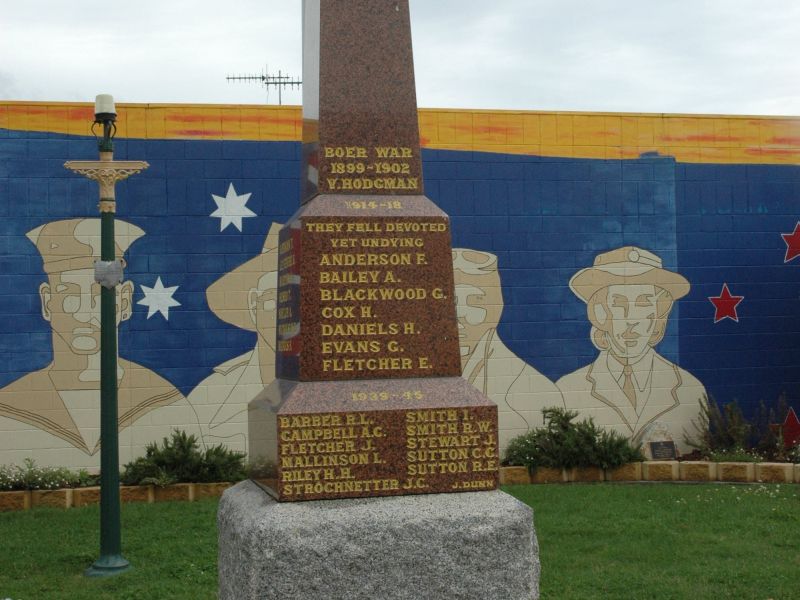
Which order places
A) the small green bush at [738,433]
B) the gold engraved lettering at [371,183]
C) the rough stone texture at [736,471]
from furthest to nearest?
the small green bush at [738,433]
the rough stone texture at [736,471]
the gold engraved lettering at [371,183]


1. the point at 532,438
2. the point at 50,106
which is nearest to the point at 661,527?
the point at 532,438

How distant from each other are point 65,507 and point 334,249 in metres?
6.80

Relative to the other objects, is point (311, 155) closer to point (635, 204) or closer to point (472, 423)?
point (472, 423)

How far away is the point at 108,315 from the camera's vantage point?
28.6 ft

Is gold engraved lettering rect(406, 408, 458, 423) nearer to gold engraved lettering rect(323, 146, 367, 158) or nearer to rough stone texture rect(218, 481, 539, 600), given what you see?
rough stone texture rect(218, 481, 539, 600)

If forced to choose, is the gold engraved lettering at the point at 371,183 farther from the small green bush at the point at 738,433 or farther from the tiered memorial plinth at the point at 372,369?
the small green bush at the point at 738,433

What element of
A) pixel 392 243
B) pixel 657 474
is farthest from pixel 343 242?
pixel 657 474

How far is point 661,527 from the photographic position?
9.44 meters

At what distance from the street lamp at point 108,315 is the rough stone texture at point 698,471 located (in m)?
6.74

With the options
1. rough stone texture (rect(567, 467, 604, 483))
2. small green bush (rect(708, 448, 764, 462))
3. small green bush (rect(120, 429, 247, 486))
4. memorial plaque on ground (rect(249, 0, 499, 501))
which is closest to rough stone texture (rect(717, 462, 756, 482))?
small green bush (rect(708, 448, 764, 462))

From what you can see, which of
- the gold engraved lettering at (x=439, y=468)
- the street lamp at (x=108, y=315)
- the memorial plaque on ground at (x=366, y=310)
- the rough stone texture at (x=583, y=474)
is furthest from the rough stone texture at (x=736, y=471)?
the gold engraved lettering at (x=439, y=468)

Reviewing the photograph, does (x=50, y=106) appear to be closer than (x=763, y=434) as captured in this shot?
Yes

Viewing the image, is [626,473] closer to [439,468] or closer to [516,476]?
[516,476]

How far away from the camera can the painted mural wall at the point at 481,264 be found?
38.4 ft
